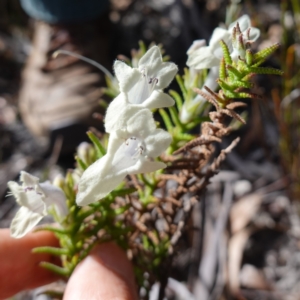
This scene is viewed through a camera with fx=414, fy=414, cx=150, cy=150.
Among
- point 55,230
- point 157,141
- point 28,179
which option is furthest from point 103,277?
point 157,141

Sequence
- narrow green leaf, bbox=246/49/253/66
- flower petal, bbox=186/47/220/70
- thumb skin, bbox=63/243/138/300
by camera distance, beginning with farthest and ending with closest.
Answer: thumb skin, bbox=63/243/138/300, flower petal, bbox=186/47/220/70, narrow green leaf, bbox=246/49/253/66

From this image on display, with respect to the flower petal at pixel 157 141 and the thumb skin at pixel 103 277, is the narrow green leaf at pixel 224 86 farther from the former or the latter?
the thumb skin at pixel 103 277

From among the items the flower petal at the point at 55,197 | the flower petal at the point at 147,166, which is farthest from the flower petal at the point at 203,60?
the flower petal at the point at 55,197

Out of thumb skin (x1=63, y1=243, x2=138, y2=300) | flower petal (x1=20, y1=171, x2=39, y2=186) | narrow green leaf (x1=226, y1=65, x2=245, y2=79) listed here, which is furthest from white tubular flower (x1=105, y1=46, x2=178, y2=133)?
thumb skin (x1=63, y1=243, x2=138, y2=300)

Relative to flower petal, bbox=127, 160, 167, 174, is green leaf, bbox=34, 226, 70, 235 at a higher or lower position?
lower

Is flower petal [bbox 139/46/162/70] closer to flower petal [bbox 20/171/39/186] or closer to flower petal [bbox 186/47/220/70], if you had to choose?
flower petal [bbox 186/47/220/70]

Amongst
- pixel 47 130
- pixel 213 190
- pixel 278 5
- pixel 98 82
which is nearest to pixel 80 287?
pixel 213 190

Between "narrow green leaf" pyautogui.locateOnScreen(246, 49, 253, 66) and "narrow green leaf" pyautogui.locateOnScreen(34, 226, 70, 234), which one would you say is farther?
"narrow green leaf" pyautogui.locateOnScreen(34, 226, 70, 234)

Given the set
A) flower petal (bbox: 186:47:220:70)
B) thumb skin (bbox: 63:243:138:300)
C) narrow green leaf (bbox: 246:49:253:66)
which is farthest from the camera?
thumb skin (bbox: 63:243:138:300)
